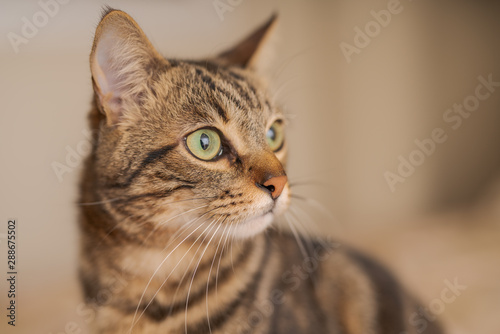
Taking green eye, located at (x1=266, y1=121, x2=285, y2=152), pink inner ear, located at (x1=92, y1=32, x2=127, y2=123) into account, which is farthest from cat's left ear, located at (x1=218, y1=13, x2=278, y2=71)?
pink inner ear, located at (x1=92, y1=32, x2=127, y2=123)

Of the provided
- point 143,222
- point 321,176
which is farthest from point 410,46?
point 143,222

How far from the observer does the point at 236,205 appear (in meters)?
0.52

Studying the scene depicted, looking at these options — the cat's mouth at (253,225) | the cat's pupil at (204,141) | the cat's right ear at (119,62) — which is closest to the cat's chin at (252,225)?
the cat's mouth at (253,225)

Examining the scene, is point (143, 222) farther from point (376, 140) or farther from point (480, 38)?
point (480, 38)

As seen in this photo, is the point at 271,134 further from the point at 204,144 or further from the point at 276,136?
the point at 204,144

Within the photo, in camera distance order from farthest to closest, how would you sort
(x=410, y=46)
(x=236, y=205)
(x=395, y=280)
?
(x=410, y=46), (x=395, y=280), (x=236, y=205)

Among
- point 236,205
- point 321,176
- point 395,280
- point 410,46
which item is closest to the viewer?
point 236,205

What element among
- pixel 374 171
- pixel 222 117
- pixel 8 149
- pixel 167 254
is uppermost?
pixel 8 149

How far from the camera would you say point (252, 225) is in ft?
1.80

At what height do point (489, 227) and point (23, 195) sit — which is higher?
point (23, 195)

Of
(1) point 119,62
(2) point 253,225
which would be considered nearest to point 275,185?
(2) point 253,225

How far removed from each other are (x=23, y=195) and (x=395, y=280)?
730 millimetres

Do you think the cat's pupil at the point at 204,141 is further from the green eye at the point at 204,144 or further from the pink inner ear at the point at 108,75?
the pink inner ear at the point at 108,75

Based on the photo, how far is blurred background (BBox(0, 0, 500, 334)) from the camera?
57 cm
